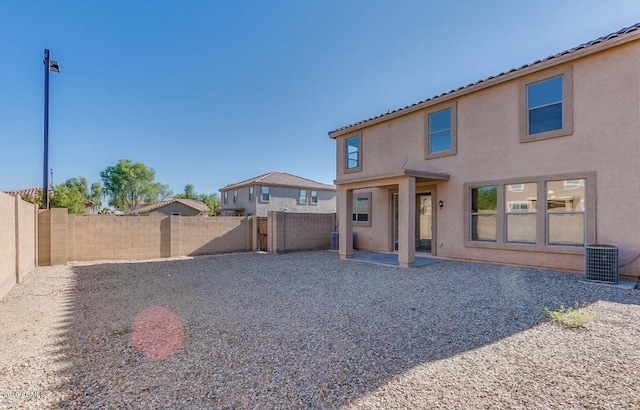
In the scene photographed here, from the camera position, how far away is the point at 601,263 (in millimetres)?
6930

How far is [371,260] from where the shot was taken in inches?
420

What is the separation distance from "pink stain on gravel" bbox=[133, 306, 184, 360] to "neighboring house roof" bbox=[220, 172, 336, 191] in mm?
21736

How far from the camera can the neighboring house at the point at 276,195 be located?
26.8 meters

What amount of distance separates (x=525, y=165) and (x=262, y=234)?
10.7 meters

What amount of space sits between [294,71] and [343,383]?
14908 millimetres

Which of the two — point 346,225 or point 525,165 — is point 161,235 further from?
point 525,165

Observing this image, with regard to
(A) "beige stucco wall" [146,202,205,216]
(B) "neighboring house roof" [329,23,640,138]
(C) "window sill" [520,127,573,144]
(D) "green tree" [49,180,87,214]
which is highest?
(B) "neighboring house roof" [329,23,640,138]

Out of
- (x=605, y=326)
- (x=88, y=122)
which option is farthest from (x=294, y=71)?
(x=88, y=122)

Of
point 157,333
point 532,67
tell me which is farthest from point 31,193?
point 532,67

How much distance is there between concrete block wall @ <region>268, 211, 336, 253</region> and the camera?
13.5 m

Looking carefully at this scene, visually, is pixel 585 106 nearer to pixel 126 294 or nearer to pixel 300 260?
pixel 300 260

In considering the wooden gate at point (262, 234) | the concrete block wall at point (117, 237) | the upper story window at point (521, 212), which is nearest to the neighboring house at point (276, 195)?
the wooden gate at point (262, 234)

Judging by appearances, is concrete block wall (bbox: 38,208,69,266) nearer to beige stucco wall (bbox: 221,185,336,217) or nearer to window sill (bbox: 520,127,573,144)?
window sill (bbox: 520,127,573,144)

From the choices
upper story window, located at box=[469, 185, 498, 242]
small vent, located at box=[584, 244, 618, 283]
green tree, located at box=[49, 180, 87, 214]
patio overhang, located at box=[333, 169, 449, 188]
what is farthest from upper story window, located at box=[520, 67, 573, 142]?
green tree, located at box=[49, 180, 87, 214]
